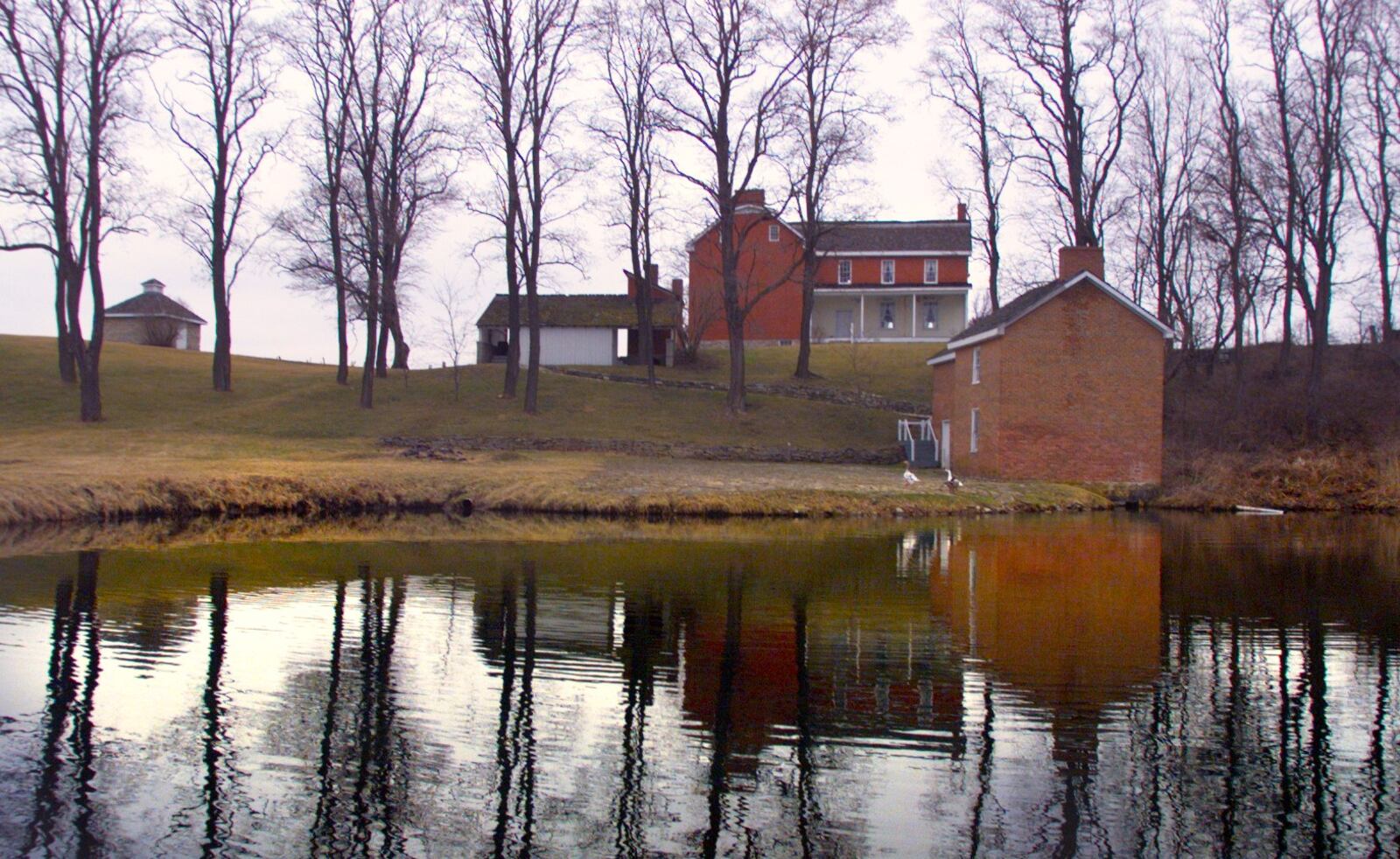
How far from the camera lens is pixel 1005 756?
8.95m

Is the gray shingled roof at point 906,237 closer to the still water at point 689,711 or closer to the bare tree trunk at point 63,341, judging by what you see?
the bare tree trunk at point 63,341

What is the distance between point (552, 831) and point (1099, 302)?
103 feet

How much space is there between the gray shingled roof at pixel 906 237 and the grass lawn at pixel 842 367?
5.84 metres

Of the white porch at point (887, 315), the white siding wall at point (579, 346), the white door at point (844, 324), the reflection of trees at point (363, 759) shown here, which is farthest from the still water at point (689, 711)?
the white door at point (844, 324)

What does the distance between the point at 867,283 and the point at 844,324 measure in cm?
286

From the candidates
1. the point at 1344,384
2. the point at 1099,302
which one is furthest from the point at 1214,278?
the point at 1099,302

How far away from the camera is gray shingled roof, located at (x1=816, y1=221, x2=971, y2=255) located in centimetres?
6781

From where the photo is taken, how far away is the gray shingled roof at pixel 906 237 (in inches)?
2670

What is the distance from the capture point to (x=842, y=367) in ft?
190

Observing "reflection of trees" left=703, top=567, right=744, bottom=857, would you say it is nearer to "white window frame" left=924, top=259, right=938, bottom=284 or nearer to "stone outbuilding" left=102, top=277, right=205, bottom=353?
"white window frame" left=924, top=259, right=938, bottom=284

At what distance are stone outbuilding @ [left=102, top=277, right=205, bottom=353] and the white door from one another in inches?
1569

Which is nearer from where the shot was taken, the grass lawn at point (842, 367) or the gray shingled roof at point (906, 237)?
the grass lawn at point (842, 367)

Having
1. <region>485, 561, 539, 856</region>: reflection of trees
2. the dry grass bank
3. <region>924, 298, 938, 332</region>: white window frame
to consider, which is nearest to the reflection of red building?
<region>485, 561, 539, 856</region>: reflection of trees

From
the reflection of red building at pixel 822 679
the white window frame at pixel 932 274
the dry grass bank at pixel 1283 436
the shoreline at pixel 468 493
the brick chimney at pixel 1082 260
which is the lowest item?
the reflection of red building at pixel 822 679
